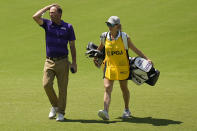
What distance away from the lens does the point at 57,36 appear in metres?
9.38

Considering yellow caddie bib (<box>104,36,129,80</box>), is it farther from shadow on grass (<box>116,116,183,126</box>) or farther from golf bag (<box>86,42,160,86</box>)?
shadow on grass (<box>116,116,183,126</box>)

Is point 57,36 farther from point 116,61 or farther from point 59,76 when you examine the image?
point 116,61

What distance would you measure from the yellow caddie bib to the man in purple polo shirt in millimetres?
624

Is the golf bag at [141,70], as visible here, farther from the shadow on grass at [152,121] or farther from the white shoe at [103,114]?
the white shoe at [103,114]

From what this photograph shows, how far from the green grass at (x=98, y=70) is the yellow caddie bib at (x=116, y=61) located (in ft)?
2.72

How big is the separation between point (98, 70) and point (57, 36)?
371 inches

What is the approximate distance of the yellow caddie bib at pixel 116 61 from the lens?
9445 mm

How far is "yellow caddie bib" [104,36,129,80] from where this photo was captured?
9445 millimetres

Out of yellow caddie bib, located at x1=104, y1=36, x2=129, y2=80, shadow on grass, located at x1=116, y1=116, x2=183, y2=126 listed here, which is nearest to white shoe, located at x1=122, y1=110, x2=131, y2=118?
shadow on grass, located at x1=116, y1=116, x2=183, y2=126

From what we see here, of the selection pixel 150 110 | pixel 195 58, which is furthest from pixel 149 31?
pixel 150 110

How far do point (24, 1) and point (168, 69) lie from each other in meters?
16.2

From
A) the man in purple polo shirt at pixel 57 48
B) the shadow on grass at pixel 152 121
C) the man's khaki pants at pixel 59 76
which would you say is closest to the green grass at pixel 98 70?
the shadow on grass at pixel 152 121


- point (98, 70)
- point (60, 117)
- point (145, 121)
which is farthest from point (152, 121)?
point (98, 70)

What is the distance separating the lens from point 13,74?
1759 centimetres
